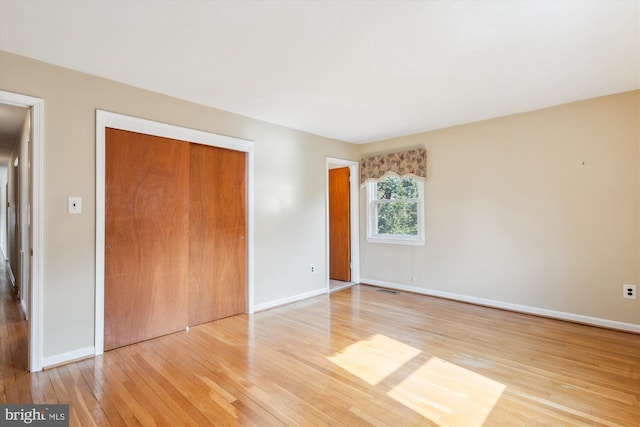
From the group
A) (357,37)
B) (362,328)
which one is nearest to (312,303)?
(362,328)

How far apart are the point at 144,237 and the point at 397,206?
144 inches

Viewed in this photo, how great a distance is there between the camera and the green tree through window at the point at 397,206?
4.98 metres

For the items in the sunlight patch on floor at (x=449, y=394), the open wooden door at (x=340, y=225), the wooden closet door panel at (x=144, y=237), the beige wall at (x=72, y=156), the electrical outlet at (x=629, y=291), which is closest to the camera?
the sunlight patch on floor at (x=449, y=394)

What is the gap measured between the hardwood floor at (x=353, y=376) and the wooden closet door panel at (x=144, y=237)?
0.83ft

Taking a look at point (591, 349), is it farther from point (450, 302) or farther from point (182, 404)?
point (182, 404)

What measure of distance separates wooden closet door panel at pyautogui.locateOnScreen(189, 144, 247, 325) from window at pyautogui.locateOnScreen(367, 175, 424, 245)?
2.39 metres

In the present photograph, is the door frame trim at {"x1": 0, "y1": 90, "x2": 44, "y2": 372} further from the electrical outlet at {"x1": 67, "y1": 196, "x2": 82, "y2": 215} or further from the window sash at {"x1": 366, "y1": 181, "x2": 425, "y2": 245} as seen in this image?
the window sash at {"x1": 366, "y1": 181, "x2": 425, "y2": 245}

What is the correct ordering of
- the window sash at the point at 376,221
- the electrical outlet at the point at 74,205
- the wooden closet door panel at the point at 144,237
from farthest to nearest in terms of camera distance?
the window sash at the point at 376,221 < the wooden closet door panel at the point at 144,237 < the electrical outlet at the point at 74,205

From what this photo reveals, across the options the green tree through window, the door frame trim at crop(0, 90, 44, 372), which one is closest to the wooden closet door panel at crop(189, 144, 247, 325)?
the door frame trim at crop(0, 90, 44, 372)

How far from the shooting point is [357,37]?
2.21 meters

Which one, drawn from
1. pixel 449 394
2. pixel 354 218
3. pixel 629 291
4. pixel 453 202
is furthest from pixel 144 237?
pixel 629 291

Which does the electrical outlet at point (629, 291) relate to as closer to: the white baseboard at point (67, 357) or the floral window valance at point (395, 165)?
the floral window valance at point (395, 165)

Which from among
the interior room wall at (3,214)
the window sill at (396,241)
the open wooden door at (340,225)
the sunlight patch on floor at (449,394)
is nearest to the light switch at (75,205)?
the sunlight patch on floor at (449,394)

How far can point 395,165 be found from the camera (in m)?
5.00
